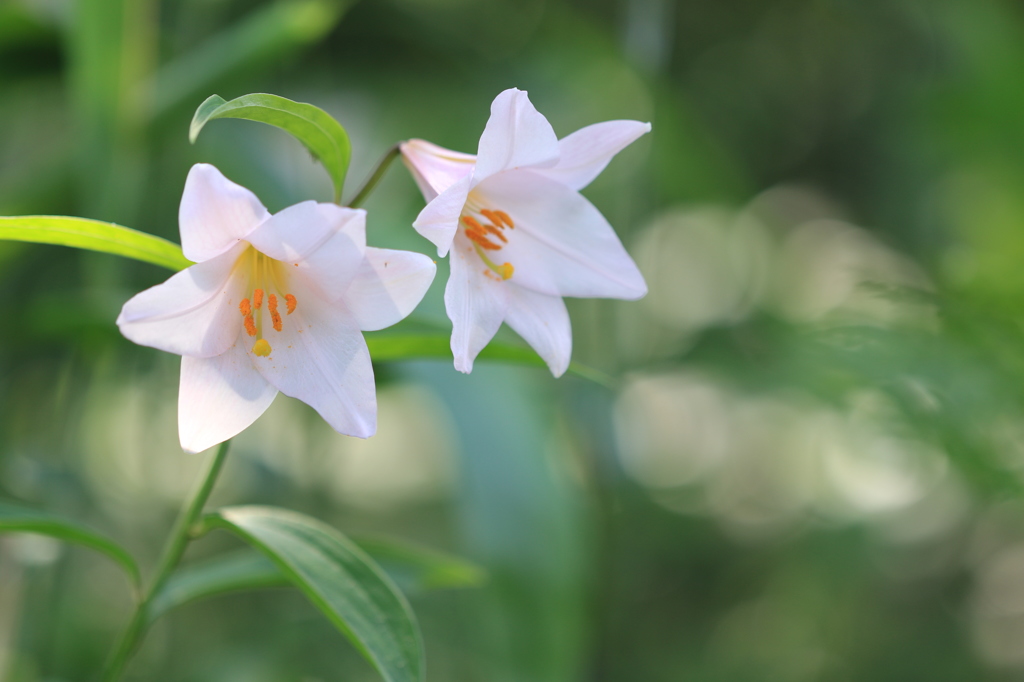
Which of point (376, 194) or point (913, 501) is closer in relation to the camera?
point (913, 501)

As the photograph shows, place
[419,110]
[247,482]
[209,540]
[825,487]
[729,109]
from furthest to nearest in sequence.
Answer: [729,109] < [419,110] < [825,487] < [209,540] < [247,482]

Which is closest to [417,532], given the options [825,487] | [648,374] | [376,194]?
[648,374]

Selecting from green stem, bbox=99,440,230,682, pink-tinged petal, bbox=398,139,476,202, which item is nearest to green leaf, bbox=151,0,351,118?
pink-tinged petal, bbox=398,139,476,202

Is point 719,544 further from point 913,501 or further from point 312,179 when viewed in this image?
point 312,179

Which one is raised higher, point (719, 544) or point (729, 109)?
point (729, 109)

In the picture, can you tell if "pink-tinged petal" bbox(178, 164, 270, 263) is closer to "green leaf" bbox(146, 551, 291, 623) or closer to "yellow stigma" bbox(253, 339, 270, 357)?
"yellow stigma" bbox(253, 339, 270, 357)

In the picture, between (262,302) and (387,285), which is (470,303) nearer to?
(387,285)

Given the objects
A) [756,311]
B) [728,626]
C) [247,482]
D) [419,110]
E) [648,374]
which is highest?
[419,110]
